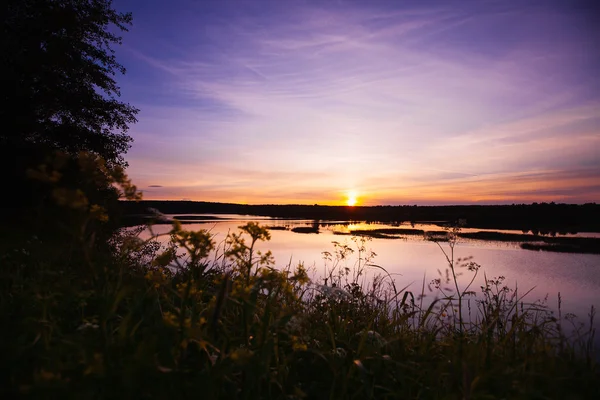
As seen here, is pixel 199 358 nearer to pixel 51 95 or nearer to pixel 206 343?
pixel 206 343

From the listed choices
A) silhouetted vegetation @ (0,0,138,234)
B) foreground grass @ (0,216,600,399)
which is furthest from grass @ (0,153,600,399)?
silhouetted vegetation @ (0,0,138,234)

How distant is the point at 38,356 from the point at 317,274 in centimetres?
1066

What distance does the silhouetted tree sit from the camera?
47.1 feet

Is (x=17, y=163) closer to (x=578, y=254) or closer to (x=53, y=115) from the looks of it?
(x=53, y=115)

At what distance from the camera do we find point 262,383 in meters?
2.63

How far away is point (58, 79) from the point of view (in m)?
16.1

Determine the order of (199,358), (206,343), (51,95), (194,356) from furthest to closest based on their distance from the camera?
(51,95) → (194,356) → (199,358) → (206,343)

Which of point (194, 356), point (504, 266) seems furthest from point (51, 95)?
point (504, 266)

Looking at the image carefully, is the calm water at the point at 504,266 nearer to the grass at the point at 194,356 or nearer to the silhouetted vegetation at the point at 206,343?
the silhouetted vegetation at the point at 206,343


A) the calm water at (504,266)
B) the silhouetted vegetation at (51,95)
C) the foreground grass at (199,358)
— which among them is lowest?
the calm water at (504,266)

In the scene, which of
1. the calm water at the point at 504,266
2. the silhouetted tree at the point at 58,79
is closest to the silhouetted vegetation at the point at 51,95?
the silhouetted tree at the point at 58,79

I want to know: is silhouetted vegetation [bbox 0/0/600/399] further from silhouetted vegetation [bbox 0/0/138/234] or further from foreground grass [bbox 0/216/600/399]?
silhouetted vegetation [bbox 0/0/138/234]

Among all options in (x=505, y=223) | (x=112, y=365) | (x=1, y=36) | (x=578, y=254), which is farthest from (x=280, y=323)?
(x=505, y=223)

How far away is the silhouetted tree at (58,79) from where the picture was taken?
47.1 feet
